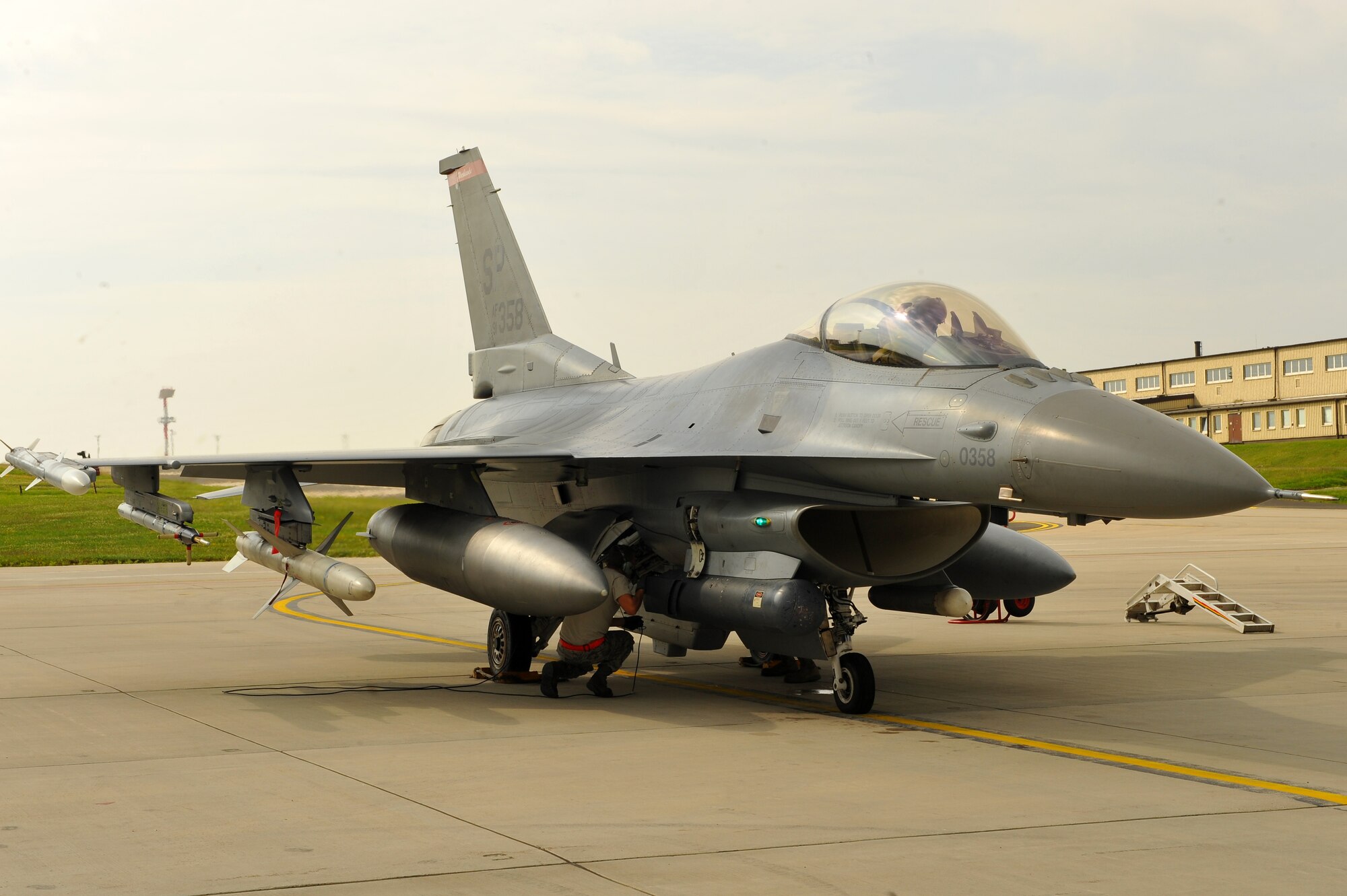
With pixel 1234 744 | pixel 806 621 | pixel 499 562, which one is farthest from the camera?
pixel 499 562

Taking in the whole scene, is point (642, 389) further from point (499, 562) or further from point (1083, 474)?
point (1083, 474)

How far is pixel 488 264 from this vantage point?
50.0ft

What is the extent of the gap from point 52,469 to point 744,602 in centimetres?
623

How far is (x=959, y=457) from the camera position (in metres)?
8.33

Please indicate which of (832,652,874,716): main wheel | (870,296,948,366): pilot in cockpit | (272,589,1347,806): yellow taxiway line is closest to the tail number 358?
(272,589,1347,806): yellow taxiway line

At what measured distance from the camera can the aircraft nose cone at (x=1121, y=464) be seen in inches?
291

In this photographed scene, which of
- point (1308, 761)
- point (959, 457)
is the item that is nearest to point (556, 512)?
point (959, 457)

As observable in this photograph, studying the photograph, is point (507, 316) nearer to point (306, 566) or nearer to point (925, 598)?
point (306, 566)

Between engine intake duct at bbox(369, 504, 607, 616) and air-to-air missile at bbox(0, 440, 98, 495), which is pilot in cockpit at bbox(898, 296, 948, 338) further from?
air-to-air missile at bbox(0, 440, 98, 495)

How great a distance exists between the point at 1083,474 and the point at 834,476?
200cm

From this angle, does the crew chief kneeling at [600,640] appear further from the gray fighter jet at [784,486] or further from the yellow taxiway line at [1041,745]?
the yellow taxiway line at [1041,745]

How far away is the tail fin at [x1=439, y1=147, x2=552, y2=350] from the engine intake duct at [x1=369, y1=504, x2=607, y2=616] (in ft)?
11.8

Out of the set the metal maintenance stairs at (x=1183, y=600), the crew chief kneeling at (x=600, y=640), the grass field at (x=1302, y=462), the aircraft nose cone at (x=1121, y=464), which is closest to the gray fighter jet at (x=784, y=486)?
the aircraft nose cone at (x=1121, y=464)

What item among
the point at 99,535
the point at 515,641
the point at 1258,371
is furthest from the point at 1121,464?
the point at 1258,371
